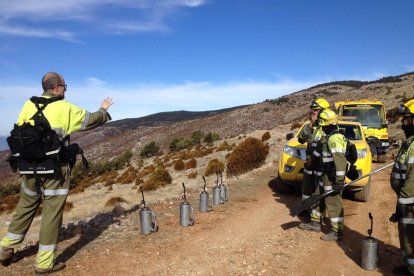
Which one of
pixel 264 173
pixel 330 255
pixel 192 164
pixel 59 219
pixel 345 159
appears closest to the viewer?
pixel 59 219

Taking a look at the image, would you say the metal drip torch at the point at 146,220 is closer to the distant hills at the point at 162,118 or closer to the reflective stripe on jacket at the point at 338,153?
the reflective stripe on jacket at the point at 338,153

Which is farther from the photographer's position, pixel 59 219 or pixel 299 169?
pixel 299 169

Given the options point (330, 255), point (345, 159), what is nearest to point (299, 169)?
point (345, 159)

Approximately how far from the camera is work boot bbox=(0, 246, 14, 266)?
461 cm

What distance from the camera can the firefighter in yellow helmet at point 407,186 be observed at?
162 inches

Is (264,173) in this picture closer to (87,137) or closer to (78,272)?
(78,272)

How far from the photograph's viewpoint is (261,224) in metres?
6.77

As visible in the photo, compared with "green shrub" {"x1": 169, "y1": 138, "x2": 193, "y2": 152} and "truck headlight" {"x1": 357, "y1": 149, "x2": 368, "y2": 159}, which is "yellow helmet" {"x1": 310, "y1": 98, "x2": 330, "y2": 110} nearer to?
"truck headlight" {"x1": 357, "y1": 149, "x2": 368, "y2": 159}

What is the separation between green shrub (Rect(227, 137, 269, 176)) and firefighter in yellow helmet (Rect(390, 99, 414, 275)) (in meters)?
9.48

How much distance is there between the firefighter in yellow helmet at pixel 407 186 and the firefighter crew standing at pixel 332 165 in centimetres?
125

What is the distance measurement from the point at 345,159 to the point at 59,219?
4160 millimetres

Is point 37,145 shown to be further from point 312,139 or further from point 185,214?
point 312,139

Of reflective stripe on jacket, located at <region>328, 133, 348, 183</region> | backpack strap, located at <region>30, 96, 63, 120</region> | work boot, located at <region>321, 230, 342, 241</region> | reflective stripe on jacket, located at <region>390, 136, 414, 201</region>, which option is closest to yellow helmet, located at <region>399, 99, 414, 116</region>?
reflective stripe on jacket, located at <region>390, 136, 414, 201</region>

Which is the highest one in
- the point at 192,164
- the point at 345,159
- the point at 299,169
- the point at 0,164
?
the point at 345,159
